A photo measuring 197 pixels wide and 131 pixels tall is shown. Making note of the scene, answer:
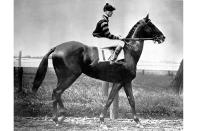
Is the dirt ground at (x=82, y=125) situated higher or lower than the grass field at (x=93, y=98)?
lower

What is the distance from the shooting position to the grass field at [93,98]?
4.33m

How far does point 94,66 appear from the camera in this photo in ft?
14.3

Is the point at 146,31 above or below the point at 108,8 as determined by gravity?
below

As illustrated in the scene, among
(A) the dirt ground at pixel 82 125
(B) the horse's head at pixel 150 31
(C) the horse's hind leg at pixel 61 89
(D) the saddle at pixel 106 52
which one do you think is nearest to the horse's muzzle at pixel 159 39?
(B) the horse's head at pixel 150 31

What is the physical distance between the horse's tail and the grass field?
5 centimetres

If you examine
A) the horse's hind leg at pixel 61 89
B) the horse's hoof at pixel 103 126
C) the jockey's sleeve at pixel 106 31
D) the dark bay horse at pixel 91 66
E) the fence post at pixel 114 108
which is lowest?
the horse's hoof at pixel 103 126

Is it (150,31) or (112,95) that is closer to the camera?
(112,95)

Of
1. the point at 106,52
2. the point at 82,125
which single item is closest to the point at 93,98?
the point at 82,125

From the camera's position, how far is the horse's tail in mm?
4309

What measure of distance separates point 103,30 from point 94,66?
43 cm

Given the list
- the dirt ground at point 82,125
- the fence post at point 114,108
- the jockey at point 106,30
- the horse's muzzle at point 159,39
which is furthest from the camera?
the horse's muzzle at point 159,39

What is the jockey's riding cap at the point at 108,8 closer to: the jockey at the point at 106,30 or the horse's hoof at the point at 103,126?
the jockey at the point at 106,30

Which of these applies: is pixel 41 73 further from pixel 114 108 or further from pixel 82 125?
pixel 114 108
